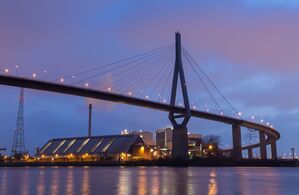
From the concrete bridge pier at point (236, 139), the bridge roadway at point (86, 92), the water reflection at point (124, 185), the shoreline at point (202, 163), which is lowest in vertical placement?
the water reflection at point (124, 185)

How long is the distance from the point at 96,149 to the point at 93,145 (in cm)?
334

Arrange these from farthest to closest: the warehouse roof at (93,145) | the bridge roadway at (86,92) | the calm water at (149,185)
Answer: the warehouse roof at (93,145), the bridge roadway at (86,92), the calm water at (149,185)

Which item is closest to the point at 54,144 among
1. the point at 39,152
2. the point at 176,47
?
the point at 39,152

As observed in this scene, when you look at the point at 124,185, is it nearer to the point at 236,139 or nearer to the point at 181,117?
the point at 181,117

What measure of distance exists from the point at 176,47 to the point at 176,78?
6709mm

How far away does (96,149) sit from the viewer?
125m

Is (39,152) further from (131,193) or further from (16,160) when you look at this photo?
(131,193)

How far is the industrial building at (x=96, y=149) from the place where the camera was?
11981 centimetres

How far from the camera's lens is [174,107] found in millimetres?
74188

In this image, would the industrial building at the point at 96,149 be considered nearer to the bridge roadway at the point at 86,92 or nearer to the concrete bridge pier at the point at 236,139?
the concrete bridge pier at the point at 236,139

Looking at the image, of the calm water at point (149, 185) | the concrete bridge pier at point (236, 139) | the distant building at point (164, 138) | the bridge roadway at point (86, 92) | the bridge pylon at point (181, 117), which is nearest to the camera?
the calm water at point (149, 185)

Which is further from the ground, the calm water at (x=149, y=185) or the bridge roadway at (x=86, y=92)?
the bridge roadway at (x=86, y=92)

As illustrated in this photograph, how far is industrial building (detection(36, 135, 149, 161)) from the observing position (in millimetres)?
119812

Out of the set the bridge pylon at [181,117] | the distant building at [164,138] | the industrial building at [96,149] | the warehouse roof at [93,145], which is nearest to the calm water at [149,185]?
the bridge pylon at [181,117]
